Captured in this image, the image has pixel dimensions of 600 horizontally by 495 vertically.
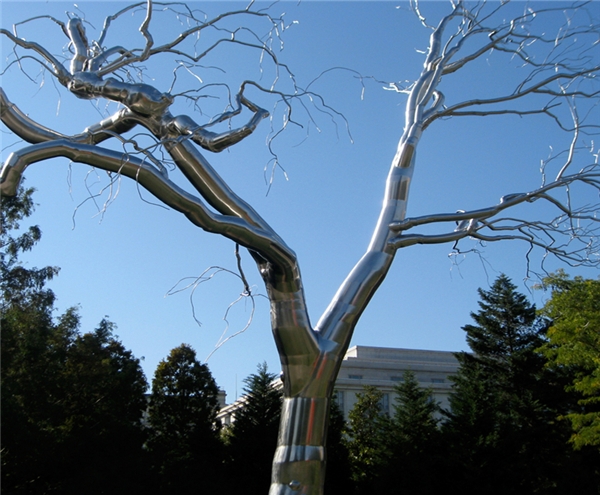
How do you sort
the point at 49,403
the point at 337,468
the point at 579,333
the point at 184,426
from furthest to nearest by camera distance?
the point at 184,426 → the point at 337,468 → the point at 49,403 → the point at 579,333

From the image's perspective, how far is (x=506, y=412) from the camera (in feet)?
100

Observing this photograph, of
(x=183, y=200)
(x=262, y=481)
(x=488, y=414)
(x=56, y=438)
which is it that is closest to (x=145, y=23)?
(x=183, y=200)

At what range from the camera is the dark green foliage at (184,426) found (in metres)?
23.3

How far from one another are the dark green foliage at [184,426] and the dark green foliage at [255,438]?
103 centimetres

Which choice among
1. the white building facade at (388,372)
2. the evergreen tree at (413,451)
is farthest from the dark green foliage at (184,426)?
the evergreen tree at (413,451)

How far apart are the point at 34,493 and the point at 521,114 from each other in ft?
72.0

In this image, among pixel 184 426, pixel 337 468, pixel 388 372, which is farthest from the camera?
pixel 388 372

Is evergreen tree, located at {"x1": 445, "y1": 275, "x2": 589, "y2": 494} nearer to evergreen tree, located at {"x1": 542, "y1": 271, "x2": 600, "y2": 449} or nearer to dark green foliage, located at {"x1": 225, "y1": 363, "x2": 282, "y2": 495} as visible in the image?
evergreen tree, located at {"x1": 542, "y1": 271, "x2": 600, "y2": 449}

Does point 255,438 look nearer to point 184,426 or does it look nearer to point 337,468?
point 337,468

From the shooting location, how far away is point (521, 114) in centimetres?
761

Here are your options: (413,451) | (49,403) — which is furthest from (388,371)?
(49,403)

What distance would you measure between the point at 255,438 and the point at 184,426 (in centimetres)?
735

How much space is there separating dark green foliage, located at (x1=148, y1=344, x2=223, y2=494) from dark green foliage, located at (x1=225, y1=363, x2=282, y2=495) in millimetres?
1031

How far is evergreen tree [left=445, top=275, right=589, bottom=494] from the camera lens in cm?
2459
